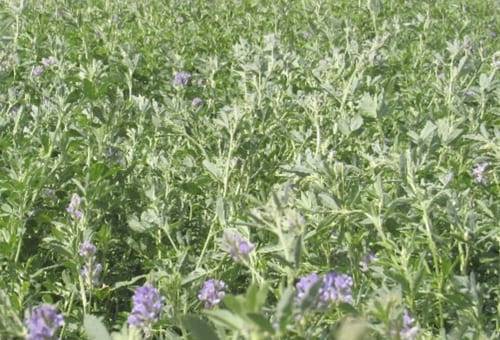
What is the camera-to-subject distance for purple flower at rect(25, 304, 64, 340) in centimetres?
118

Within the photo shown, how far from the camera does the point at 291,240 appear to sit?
131 centimetres

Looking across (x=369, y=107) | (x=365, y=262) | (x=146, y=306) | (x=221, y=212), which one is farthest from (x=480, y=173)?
(x=146, y=306)

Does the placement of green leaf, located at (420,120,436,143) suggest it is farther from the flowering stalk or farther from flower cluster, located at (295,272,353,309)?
the flowering stalk

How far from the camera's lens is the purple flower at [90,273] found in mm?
1923

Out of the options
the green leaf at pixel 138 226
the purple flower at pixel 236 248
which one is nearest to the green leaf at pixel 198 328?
the purple flower at pixel 236 248

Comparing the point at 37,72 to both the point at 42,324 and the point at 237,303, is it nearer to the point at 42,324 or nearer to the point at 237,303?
the point at 42,324

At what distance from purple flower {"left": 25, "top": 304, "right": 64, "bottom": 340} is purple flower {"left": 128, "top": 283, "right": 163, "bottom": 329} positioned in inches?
8.7

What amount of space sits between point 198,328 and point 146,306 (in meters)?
0.43

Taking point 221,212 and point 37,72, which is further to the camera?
point 37,72

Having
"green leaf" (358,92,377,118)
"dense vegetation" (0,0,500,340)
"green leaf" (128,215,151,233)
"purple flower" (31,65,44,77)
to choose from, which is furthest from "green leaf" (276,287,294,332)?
"purple flower" (31,65,44,77)

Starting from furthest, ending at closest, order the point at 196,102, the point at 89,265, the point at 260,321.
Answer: the point at 196,102, the point at 89,265, the point at 260,321

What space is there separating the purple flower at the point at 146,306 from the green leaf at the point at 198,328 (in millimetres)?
380

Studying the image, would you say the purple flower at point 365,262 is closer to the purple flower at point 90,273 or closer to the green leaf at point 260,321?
the purple flower at point 90,273

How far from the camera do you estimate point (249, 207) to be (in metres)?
2.29
